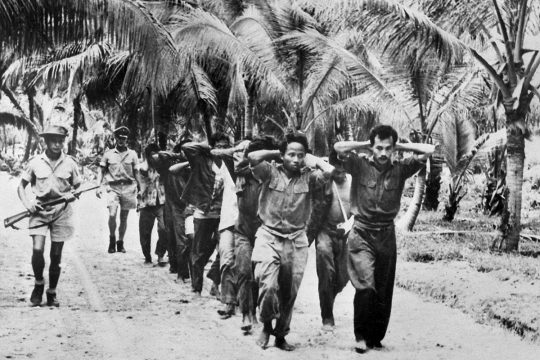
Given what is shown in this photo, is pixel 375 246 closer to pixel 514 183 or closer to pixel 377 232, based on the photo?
pixel 377 232

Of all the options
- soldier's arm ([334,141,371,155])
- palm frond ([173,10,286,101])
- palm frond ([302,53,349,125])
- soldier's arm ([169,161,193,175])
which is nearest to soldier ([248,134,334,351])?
soldier's arm ([334,141,371,155])

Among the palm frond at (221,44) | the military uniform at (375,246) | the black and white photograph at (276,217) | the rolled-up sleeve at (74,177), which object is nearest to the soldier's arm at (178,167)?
the black and white photograph at (276,217)

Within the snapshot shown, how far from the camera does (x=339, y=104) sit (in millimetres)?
15438

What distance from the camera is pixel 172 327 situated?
251 inches

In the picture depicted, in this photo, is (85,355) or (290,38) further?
Result: (290,38)

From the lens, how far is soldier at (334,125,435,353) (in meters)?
5.68

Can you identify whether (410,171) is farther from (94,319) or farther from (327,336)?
(94,319)

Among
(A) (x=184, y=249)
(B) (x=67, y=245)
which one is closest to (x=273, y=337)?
(A) (x=184, y=249)

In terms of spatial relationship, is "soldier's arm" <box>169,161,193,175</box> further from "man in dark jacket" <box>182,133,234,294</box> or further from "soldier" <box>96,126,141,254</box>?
"soldier" <box>96,126,141,254</box>

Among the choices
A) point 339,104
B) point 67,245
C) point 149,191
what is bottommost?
point 67,245

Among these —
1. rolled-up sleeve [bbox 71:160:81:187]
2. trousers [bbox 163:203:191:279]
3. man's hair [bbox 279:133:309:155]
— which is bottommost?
trousers [bbox 163:203:191:279]

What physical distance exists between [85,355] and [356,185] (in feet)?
8.10

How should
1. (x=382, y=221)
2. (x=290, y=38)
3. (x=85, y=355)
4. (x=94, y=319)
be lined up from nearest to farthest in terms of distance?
(x=85, y=355)
(x=382, y=221)
(x=94, y=319)
(x=290, y=38)

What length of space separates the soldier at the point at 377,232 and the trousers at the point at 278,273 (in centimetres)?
44
